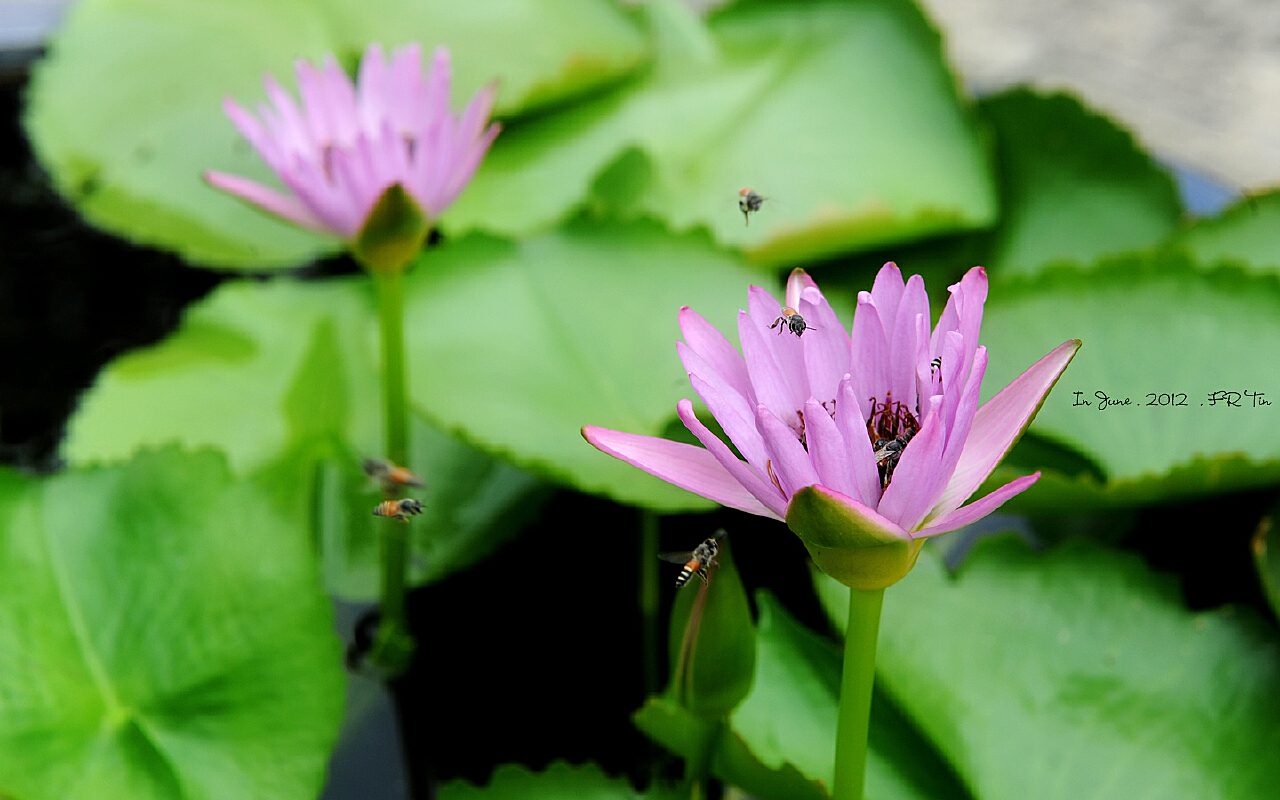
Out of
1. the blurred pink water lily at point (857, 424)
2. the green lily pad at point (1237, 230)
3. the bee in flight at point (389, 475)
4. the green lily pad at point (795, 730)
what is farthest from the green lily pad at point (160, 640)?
the green lily pad at point (1237, 230)

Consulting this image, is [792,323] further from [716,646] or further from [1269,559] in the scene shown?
[1269,559]

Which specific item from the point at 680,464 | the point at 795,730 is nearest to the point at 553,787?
the point at 795,730

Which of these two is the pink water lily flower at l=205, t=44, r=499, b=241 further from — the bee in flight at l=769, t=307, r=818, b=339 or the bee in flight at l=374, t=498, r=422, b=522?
the bee in flight at l=769, t=307, r=818, b=339

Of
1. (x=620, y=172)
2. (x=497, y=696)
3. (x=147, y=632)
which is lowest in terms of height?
(x=497, y=696)

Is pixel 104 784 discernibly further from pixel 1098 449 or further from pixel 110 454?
pixel 1098 449

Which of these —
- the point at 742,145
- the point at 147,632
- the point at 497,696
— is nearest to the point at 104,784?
the point at 147,632

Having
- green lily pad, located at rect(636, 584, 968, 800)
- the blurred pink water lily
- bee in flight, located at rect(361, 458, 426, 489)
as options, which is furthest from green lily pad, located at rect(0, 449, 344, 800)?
the blurred pink water lily
